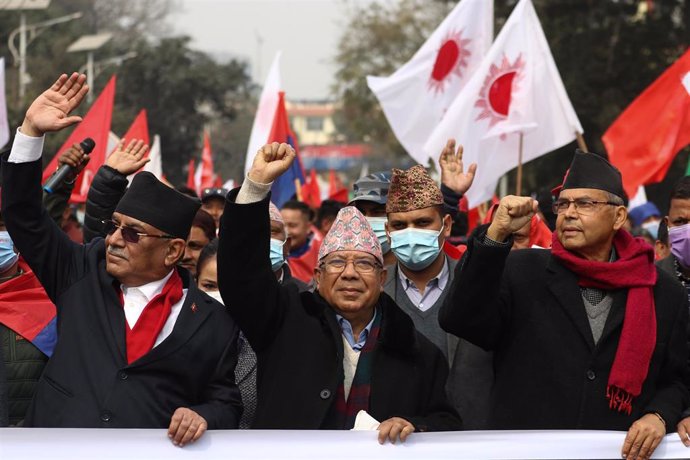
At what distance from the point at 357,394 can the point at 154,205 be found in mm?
983

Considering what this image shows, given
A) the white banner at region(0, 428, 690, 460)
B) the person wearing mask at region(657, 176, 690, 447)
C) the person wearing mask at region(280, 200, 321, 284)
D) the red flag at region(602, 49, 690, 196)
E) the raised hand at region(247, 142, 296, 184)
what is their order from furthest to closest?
the person wearing mask at region(280, 200, 321, 284), the red flag at region(602, 49, 690, 196), the person wearing mask at region(657, 176, 690, 447), the raised hand at region(247, 142, 296, 184), the white banner at region(0, 428, 690, 460)

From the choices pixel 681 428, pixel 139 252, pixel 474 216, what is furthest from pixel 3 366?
pixel 474 216

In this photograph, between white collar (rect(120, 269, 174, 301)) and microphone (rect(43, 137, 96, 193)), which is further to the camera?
microphone (rect(43, 137, 96, 193))

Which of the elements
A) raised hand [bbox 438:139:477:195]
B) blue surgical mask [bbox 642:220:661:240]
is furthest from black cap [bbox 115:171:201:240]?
blue surgical mask [bbox 642:220:661:240]

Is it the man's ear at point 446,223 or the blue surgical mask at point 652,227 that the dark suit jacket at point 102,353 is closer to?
the man's ear at point 446,223

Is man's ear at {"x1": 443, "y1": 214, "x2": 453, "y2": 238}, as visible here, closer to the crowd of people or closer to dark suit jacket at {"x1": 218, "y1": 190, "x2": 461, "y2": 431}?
the crowd of people

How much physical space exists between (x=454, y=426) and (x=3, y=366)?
163 cm

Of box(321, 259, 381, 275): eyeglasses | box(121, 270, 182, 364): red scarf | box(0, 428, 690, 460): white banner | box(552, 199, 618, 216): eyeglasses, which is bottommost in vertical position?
box(0, 428, 690, 460): white banner

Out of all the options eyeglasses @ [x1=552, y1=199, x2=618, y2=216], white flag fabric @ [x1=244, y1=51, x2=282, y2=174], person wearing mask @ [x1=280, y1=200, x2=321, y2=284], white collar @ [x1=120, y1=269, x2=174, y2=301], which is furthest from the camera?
white flag fabric @ [x1=244, y1=51, x2=282, y2=174]

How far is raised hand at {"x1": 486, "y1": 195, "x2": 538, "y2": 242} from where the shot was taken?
4.07 metres

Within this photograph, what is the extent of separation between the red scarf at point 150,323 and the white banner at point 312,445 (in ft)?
1.25

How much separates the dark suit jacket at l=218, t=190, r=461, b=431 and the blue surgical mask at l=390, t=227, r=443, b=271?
990 mm

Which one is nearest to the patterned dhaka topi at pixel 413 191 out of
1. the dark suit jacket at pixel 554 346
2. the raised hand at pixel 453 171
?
the raised hand at pixel 453 171

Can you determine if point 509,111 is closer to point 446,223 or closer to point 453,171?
point 453,171
